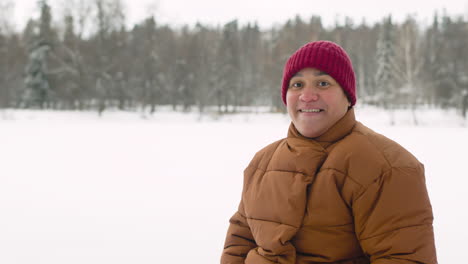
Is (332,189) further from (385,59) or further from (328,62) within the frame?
(385,59)

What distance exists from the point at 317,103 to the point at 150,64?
32323 millimetres

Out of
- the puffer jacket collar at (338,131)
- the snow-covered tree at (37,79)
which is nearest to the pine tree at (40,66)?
the snow-covered tree at (37,79)

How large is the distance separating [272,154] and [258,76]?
→ 39.3 meters

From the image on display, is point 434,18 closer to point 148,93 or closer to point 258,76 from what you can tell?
point 258,76

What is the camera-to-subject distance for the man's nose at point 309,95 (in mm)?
1569

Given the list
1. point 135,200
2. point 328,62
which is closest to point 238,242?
point 328,62

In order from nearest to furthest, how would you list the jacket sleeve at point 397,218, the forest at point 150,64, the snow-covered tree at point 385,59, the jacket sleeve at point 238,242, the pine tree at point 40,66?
the jacket sleeve at point 397,218 → the jacket sleeve at point 238,242 → the forest at point 150,64 → the pine tree at point 40,66 → the snow-covered tree at point 385,59

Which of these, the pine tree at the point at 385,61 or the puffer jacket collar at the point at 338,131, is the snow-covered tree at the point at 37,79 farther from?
the puffer jacket collar at the point at 338,131

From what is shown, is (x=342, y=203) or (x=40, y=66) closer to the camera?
(x=342, y=203)

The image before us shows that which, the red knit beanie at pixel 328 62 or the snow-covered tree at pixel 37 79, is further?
the snow-covered tree at pixel 37 79

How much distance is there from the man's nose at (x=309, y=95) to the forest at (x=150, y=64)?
24.5 metres

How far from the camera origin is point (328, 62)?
1.56 meters

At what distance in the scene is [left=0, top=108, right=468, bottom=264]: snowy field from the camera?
145 inches

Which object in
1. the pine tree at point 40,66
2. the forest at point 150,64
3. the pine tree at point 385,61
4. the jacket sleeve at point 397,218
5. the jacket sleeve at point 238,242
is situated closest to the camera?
the jacket sleeve at point 397,218
